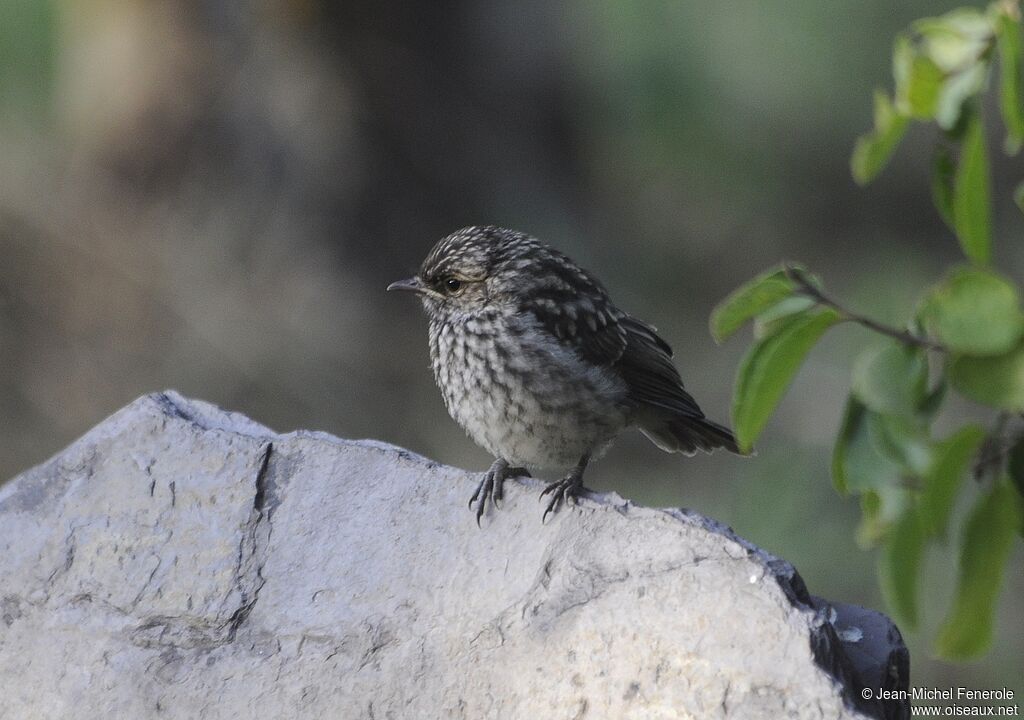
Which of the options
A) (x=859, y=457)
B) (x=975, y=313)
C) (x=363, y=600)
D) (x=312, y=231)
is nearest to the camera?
(x=975, y=313)

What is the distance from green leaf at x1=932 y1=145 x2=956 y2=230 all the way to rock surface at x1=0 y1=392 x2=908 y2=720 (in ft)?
3.71

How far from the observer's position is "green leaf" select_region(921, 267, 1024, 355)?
1.66m

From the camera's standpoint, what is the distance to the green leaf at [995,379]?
5.51 ft

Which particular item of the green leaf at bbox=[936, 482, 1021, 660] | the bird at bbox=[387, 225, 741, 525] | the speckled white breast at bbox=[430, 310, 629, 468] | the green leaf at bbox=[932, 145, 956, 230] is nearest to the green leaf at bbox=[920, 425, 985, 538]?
the green leaf at bbox=[936, 482, 1021, 660]

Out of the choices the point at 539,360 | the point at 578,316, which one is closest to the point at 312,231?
the point at 578,316

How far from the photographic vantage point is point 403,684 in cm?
310

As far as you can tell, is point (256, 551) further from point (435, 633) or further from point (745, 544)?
point (745, 544)

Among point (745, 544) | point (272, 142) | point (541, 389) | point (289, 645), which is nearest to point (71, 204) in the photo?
point (272, 142)

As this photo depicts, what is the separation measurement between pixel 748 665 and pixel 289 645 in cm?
113

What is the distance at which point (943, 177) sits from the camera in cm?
199

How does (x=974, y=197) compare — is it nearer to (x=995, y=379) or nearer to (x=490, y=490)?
(x=995, y=379)

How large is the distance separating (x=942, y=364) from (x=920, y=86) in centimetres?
38

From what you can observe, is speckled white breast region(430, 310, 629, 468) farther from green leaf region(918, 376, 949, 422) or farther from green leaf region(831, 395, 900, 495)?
green leaf region(918, 376, 949, 422)

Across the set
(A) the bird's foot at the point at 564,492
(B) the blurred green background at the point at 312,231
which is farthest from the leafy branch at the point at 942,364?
(B) the blurred green background at the point at 312,231
